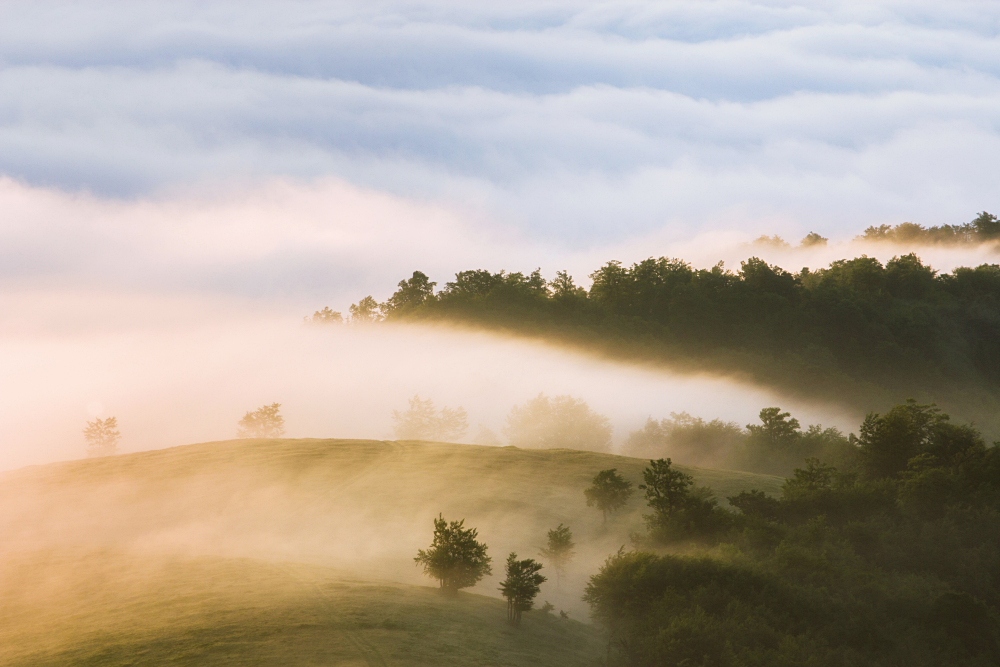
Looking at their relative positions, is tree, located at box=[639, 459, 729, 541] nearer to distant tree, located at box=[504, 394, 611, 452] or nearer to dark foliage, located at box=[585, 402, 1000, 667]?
dark foliage, located at box=[585, 402, 1000, 667]

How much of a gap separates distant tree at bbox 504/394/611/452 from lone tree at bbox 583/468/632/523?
58353 millimetres

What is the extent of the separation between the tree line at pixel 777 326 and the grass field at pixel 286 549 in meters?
95.4

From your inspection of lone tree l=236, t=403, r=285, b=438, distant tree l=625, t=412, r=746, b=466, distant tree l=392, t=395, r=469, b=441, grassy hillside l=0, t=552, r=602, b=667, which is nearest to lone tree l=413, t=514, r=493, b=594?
grassy hillside l=0, t=552, r=602, b=667

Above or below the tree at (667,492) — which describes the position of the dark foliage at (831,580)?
below

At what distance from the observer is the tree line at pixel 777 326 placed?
173 meters

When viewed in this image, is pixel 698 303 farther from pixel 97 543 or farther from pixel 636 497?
pixel 97 543

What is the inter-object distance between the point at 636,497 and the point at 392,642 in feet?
123

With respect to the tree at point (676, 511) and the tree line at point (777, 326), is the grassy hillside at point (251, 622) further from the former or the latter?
the tree line at point (777, 326)

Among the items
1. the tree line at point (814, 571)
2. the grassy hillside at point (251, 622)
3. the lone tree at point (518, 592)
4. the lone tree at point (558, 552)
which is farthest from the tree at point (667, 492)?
the lone tree at point (518, 592)

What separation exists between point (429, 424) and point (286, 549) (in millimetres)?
74125

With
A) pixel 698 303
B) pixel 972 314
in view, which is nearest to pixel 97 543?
pixel 698 303

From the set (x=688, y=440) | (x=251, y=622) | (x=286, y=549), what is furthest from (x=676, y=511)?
(x=688, y=440)

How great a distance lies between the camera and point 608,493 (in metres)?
64.4

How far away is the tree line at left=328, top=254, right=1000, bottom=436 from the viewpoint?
173 meters
